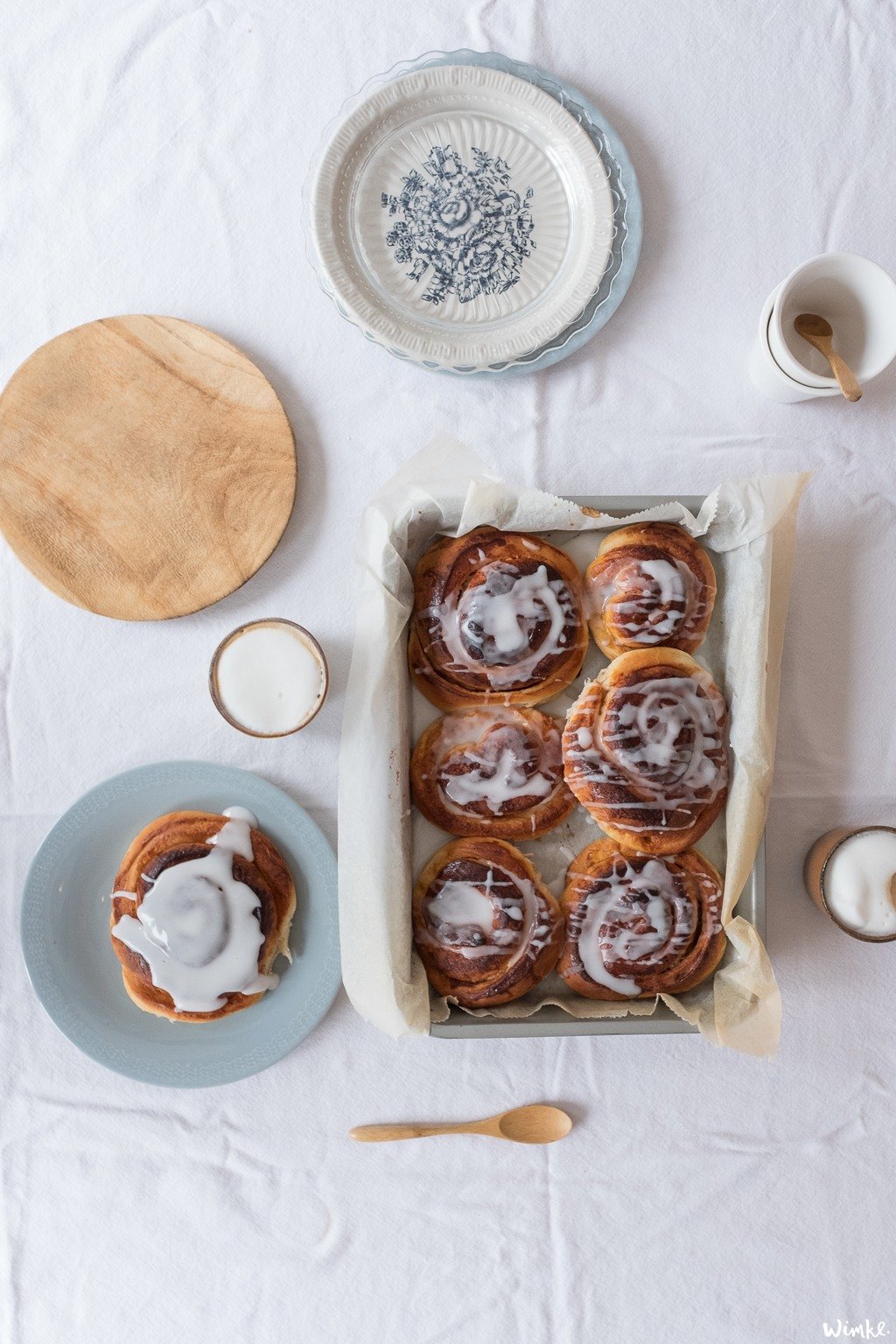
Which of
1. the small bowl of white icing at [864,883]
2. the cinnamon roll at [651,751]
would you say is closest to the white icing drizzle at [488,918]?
the cinnamon roll at [651,751]

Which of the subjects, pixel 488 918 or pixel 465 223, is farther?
pixel 465 223

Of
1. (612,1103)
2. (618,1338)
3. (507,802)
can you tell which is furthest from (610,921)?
(618,1338)

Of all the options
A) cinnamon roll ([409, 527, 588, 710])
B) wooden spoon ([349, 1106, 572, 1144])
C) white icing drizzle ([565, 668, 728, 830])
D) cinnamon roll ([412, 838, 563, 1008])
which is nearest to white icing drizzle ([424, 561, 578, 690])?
cinnamon roll ([409, 527, 588, 710])

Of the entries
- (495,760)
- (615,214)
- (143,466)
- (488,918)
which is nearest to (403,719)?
(495,760)

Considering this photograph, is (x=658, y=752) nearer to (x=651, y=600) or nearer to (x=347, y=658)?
(x=651, y=600)

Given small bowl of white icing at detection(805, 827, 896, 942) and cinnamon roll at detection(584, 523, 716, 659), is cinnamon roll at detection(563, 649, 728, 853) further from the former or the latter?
small bowl of white icing at detection(805, 827, 896, 942)

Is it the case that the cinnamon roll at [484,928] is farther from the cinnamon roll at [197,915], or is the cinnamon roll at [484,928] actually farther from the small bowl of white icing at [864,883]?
the small bowl of white icing at [864,883]
